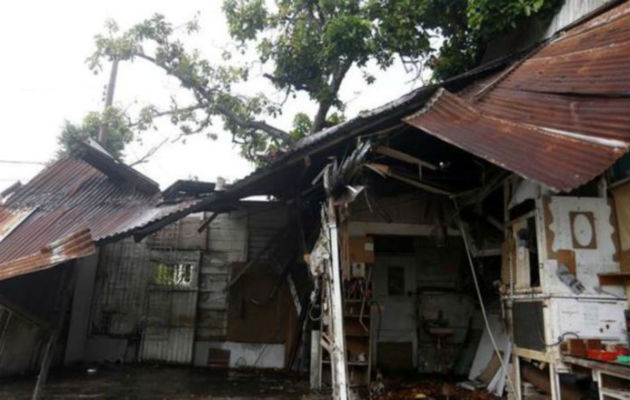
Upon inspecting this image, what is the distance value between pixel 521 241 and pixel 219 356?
21.5 ft

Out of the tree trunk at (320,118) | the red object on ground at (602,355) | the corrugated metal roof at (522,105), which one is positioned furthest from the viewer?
the tree trunk at (320,118)

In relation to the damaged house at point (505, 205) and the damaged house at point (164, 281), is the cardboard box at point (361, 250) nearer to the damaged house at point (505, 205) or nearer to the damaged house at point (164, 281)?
the damaged house at point (505, 205)

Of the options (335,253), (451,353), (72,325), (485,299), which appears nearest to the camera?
(335,253)

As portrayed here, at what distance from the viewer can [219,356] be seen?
8.88 m

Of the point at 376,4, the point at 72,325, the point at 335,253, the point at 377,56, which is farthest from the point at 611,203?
the point at 72,325

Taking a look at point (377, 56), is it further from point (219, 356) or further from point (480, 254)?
point (219, 356)

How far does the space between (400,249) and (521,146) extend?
5375 millimetres

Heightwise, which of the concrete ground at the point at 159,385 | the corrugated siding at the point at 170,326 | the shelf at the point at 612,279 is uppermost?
the shelf at the point at 612,279

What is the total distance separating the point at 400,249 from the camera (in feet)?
28.0

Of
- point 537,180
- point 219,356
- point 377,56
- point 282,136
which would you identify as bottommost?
point 219,356

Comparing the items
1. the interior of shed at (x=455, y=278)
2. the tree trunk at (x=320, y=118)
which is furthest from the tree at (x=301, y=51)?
the interior of shed at (x=455, y=278)

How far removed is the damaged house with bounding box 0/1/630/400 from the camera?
400 cm

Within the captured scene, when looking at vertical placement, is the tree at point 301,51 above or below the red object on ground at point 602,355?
above

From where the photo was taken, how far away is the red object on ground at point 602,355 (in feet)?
11.9
